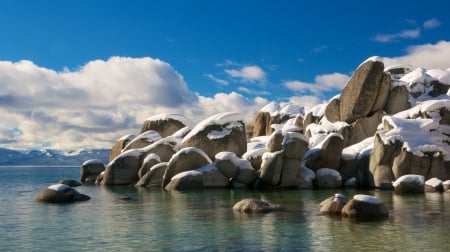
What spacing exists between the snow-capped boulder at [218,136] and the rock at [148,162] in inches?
134

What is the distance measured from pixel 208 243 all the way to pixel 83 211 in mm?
13765

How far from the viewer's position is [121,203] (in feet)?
115

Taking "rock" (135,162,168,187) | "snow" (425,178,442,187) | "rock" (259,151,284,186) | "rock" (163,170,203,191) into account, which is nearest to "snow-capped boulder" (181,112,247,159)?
"rock" (135,162,168,187)

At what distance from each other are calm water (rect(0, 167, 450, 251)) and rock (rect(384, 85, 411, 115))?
31.1 meters

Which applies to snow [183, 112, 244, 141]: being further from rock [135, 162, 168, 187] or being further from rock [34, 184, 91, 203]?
rock [34, 184, 91, 203]

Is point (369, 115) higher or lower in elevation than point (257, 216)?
higher

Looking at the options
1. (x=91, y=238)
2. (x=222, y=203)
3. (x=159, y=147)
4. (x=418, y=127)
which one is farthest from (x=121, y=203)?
(x=418, y=127)

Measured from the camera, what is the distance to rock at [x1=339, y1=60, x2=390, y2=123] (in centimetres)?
6172

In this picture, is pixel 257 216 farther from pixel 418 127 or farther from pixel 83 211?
pixel 418 127

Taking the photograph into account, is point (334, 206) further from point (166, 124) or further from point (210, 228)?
point (166, 124)

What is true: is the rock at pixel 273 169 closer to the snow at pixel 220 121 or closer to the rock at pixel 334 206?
the snow at pixel 220 121

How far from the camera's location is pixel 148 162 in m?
53.8

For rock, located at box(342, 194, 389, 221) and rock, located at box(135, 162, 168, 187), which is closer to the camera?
rock, located at box(342, 194, 389, 221)

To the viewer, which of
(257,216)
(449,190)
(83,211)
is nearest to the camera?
(257,216)
